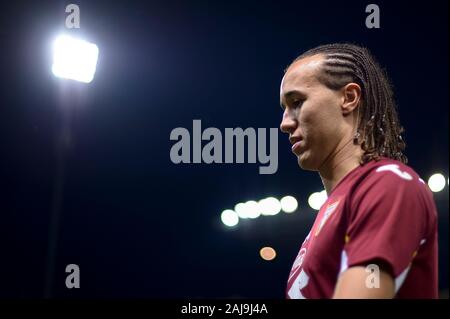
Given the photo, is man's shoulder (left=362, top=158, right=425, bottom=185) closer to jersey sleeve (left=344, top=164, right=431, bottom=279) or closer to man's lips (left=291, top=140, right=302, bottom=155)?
jersey sleeve (left=344, top=164, right=431, bottom=279)

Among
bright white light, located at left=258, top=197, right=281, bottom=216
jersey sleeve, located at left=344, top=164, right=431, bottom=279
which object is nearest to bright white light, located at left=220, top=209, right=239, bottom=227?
bright white light, located at left=258, top=197, right=281, bottom=216

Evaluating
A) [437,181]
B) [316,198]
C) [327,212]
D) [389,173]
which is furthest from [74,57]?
[437,181]

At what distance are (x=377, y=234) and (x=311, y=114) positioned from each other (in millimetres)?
391

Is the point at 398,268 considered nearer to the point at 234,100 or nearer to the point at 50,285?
the point at 234,100

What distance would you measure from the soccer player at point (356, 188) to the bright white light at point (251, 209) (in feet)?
9.67

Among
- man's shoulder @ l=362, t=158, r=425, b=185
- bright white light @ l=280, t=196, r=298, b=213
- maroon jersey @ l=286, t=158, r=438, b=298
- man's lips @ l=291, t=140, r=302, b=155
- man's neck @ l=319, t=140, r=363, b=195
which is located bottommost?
maroon jersey @ l=286, t=158, r=438, b=298

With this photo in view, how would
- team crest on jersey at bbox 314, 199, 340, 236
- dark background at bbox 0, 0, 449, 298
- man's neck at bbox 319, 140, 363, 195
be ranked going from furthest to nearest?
dark background at bbox 0, 0, 449, 298, man's neck at bbox 319, 140, 363, 195, team crest on jersey at bbox 314, 199, 340, 236

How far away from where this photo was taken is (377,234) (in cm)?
97

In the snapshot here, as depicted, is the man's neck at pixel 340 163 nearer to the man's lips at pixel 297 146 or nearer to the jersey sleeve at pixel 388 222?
the man's lips at pixel 297 146

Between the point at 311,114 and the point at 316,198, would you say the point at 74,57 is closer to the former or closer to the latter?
the point at 311,114

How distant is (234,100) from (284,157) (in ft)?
1.27

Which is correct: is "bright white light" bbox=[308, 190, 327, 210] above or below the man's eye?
below

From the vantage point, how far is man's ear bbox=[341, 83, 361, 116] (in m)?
1.31
